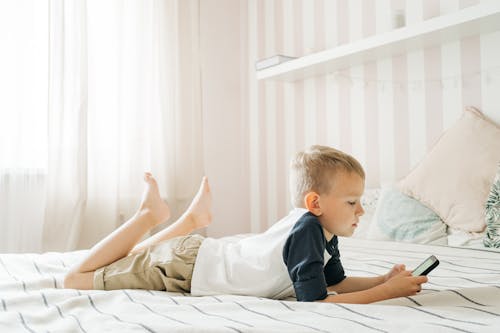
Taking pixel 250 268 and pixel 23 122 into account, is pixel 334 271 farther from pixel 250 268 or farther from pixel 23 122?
pixel 23 122

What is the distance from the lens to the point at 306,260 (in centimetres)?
108

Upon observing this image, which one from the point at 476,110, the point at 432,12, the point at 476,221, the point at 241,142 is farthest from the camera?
the point at 241,142

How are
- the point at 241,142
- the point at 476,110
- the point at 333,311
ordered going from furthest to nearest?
the point at 241,142 < the point at 476,110 < the point at 333,311

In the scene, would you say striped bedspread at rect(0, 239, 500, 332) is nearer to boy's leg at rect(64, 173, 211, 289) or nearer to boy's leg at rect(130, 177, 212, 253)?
boy's leg at rect(64, 173, 211, 289)

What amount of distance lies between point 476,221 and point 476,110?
52cm

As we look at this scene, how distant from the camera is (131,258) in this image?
1.37m

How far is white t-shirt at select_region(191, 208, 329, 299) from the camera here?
3.90 ft

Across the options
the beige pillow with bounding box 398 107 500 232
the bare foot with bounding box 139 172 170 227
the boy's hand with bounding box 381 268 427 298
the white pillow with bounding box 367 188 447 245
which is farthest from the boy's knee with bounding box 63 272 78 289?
the beige pillow with bounding box 398 107 500 232

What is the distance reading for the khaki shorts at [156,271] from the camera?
129 centimetres

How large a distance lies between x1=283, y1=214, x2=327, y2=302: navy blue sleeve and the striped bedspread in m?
0.06

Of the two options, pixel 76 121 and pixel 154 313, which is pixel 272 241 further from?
pixel 76 121

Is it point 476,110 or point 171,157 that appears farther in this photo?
point 171,157

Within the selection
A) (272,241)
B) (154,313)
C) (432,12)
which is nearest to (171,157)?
(432,12)

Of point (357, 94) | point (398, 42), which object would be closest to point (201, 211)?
point (398, 42)
